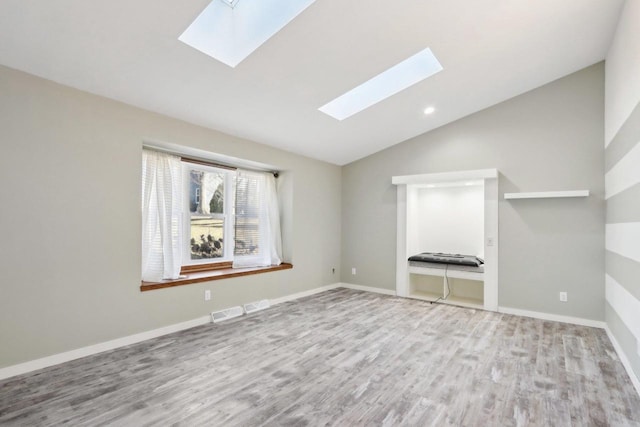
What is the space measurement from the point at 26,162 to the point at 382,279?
4.95m

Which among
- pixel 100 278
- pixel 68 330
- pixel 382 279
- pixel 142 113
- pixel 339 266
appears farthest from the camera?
pixel 339 266

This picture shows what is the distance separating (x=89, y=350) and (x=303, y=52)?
340 cm

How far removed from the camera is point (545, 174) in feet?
13.7

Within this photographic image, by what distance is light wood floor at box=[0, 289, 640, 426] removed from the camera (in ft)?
6.63

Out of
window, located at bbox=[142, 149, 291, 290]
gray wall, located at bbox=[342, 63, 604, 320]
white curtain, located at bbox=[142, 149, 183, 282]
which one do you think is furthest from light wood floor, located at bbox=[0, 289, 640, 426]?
window, located at bbox=[142, 149, 291, 290]

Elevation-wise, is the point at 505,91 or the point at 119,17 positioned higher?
the point at 505,91

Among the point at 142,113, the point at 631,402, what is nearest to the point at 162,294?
the point at 142,113

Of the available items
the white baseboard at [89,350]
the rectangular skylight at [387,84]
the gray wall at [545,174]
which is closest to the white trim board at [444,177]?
the gray wall at [545,174]

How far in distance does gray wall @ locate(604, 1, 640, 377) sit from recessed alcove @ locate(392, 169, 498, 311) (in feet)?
4.46

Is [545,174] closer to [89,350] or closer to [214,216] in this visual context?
[214,216]

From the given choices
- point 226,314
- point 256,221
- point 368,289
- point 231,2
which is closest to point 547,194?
point 368,289

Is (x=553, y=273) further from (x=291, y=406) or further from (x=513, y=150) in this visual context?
(x=291, y=406)

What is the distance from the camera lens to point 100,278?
297 cm

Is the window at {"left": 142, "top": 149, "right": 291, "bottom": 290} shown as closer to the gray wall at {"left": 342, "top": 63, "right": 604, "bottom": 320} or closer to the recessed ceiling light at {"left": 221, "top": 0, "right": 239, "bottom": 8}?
the recessed ceiling light at {"left": 221, "top": 0, "right": 239, "bottom": 8}
